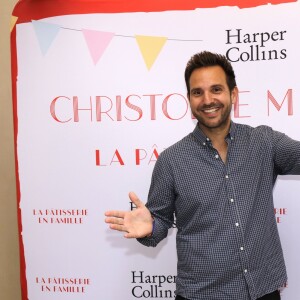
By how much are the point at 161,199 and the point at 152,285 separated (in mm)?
632

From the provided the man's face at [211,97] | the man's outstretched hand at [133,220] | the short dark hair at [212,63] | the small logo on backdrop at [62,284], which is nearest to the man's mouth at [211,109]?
the man's face at [211,97]

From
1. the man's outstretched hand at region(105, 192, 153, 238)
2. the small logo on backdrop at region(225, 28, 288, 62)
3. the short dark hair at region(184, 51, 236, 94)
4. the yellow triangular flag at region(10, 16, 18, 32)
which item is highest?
the yellow triangular flag at region(10, 16, 18, 32)

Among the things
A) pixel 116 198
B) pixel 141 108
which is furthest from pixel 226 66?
pixel 116 198

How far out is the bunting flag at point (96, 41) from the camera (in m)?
1.90

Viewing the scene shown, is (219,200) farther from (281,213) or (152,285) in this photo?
(152,285)

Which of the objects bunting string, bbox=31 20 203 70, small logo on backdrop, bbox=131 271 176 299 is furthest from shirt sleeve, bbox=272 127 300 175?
small logo on backdrop, bbox=131 271 176 299

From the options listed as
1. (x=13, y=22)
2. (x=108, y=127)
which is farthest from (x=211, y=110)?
(x=13, y=22)

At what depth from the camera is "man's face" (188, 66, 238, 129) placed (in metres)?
1.45

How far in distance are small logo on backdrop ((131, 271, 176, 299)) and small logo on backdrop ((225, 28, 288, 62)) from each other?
3.49 feet

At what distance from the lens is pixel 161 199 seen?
4.99 ft

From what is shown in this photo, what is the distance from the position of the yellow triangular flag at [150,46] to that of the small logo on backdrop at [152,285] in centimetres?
98

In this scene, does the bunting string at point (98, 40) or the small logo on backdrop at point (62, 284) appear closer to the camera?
the bunting string at point (98, 40)

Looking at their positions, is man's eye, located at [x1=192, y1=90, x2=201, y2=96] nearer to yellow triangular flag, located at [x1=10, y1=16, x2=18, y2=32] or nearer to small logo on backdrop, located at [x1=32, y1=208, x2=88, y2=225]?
small logo on backdrop, located at [x1=32, y1=208, x2=88, y2=225]

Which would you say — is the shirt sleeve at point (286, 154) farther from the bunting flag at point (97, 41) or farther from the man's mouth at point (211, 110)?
the bunting flag at point (97, 41)
